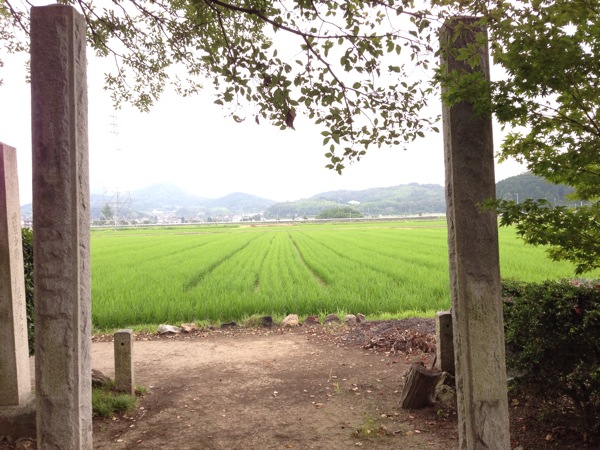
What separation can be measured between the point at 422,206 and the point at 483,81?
110 metres

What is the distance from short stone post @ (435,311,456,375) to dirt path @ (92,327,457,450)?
2.18 feet

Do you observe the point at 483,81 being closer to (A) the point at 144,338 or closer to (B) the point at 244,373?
(B) the point at 244,373

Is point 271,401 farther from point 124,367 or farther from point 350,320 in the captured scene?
point 350,320

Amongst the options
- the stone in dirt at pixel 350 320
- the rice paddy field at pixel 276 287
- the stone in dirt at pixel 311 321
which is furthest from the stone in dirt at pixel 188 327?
the stone in dirt at pixel 350 320

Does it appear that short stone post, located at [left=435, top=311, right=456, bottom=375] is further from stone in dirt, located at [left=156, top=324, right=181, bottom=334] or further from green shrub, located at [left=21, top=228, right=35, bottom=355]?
stone in dirt, located at [left=156, top=324, right=181, bottom=334]

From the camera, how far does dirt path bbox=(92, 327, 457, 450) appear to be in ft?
12.9

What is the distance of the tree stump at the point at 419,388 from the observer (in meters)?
4.41

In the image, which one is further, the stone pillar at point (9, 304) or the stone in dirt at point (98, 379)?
the stone in dirt at point (98, 379)

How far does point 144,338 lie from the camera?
834cm

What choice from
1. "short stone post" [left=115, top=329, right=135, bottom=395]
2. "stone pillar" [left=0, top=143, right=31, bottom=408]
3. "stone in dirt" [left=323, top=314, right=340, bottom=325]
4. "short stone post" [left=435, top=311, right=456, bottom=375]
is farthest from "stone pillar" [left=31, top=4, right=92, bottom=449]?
"stone in dirt" [left=323, top=314, right=340, bottom=325]

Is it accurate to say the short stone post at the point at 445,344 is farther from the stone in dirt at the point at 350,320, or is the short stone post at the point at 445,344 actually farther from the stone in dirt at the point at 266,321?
the stone in dirt at the point at 266,321

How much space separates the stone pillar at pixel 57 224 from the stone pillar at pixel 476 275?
267cm

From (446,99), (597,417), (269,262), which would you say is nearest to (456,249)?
(446,99)

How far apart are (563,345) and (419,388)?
1.64 meters
